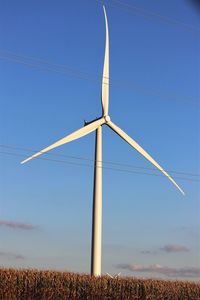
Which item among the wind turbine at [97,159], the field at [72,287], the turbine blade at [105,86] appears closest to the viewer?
the field at [72,287]

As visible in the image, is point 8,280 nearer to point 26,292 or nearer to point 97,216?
point 26,292

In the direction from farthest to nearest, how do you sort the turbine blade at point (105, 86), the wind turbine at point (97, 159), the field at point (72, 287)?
the turbine blade at point (105, 86) < the wind turbine at point (97, 159) < the field at point (72, 287)

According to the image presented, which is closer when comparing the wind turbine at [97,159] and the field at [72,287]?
the field at [72,287]

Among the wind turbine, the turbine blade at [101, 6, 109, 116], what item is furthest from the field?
the turbine blade at [101, 6, 109, 116]

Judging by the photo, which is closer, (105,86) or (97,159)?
(97,159)

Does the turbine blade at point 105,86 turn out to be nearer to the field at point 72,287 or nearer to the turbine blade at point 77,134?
the turbine blade at point 77,134

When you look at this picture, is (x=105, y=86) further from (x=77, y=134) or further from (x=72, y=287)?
(x=72, y=287)

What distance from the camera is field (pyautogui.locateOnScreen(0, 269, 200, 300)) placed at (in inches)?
1110

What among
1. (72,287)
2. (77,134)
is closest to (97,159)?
(77,134)

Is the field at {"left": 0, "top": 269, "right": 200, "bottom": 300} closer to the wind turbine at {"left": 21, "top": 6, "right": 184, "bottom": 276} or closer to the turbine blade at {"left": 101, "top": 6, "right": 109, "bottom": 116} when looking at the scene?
the wind turbine at {"left": 21, "top": 6, "right": 184, "bottom": 276}

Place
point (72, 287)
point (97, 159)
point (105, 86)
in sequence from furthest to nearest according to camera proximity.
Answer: point (105, 86)
point (97, 159)
point (72, 287)

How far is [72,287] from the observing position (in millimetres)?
29422

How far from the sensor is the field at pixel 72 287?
2820cm

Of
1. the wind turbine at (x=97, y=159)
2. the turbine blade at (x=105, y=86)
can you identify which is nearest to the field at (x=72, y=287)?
the wind turbine at (x=97, y=159)
